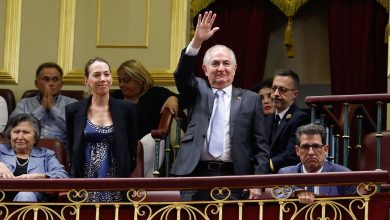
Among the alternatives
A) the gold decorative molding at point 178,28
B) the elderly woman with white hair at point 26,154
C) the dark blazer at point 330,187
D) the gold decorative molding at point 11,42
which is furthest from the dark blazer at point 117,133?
the gold decorative molding at point 11,42

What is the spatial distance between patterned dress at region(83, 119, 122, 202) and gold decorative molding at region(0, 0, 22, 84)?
3.08m

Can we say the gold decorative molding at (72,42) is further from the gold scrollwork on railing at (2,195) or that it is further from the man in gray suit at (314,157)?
the gold scrollwork on railing at (2,195)

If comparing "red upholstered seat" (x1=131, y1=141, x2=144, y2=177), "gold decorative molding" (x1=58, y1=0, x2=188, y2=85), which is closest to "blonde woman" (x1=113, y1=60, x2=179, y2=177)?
"red upholstered seat" (x1=131, y1=141, x2=144, y2=177)

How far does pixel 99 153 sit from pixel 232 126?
0.80 metres

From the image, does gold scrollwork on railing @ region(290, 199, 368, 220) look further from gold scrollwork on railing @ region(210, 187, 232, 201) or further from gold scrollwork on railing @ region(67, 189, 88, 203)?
gold scrollwork on railing @ region(67, 189, 88, 203)

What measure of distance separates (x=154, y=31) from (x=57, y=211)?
11.8 feet

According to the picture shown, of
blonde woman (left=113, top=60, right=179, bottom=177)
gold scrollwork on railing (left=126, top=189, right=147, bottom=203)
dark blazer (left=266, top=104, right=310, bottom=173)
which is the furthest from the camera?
blonde woman (left=113, top=60, right=179, bottom=177)

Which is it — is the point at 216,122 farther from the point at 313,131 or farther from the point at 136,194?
the point at 136,194

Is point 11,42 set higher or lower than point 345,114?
higher

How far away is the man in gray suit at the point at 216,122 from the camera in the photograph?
6.80 m

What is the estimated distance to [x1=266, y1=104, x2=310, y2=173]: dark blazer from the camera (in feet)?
24.1

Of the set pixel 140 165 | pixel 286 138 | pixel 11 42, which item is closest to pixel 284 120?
pixel 286 138

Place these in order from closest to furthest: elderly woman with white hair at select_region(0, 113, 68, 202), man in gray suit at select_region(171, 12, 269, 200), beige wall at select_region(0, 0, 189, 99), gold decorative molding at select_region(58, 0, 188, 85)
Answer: man in gray suit at select_region(171, 12, 269, 200)
elderly woman with white hair at select_region(0, 113, 68, 202)
gold decorative molding at select_region(58, 0, 188, 85)
beige wall at select_region(0, 0, 189, 99)

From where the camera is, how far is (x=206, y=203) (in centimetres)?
642
